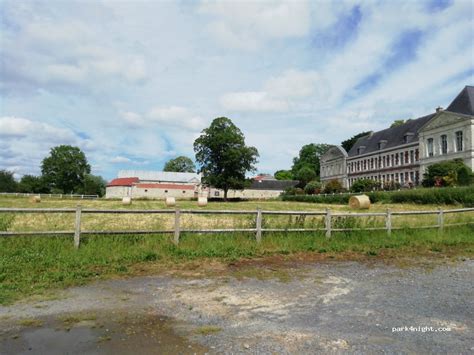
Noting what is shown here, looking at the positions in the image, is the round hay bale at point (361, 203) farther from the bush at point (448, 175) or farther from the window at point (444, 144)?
the window at point (444, 144)

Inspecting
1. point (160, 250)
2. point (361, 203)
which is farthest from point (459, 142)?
point (160, 250)

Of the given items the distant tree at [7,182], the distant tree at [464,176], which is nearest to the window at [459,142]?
the distant tree at [464,176]

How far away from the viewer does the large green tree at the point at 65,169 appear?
3585 inches

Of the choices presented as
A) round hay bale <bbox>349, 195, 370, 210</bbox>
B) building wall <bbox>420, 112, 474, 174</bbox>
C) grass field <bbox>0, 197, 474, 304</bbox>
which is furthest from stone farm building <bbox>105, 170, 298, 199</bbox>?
grass field <bbox>0, 197, 474, 304</bbox>

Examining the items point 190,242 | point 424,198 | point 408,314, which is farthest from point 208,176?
point 408,314

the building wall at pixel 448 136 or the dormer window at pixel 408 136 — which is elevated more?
the dormer window at pixel 408 136

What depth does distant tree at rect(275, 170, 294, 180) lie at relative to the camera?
122 meters

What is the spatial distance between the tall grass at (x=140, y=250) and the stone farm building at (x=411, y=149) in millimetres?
43273

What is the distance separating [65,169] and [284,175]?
70.5 meters

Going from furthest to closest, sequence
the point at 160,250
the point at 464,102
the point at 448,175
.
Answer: the point at 464,102
the point at 448,175
the point at 160,250

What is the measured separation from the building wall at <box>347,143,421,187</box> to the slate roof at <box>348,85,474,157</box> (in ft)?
4.48

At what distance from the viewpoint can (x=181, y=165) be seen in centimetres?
12194

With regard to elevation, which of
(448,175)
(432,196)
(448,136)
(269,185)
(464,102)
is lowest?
(432,196)

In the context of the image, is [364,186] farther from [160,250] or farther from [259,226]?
→ [160,250]
